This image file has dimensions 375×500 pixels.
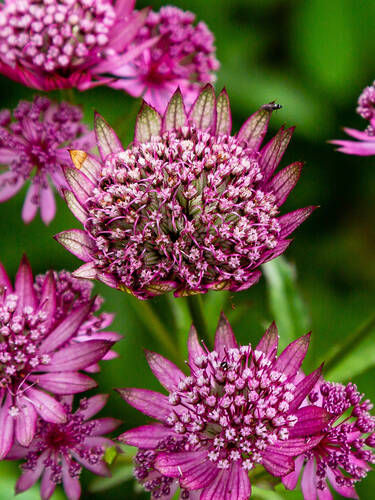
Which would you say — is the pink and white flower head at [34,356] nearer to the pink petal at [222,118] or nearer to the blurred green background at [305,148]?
the pink petal at [222,118]

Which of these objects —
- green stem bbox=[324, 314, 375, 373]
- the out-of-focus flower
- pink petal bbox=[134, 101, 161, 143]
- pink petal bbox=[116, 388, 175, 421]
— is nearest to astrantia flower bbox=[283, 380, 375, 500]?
pink petal bbox=[116, 388, 175, 421]

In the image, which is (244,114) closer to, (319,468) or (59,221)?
(59,221)

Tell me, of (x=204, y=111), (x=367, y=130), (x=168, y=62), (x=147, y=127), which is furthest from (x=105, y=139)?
(x=367, y=130)

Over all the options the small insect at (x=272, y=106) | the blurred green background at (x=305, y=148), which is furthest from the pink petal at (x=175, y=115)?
the blurred green background at (x=305, y=148)

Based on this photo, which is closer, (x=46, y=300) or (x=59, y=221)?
(x=46, y=300)

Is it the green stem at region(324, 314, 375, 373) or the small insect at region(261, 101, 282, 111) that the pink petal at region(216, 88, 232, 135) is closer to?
the small insect at region(261, 101, 282, 111)

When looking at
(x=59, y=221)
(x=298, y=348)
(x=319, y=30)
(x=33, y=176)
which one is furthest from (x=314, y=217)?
(x=298, y=348)
